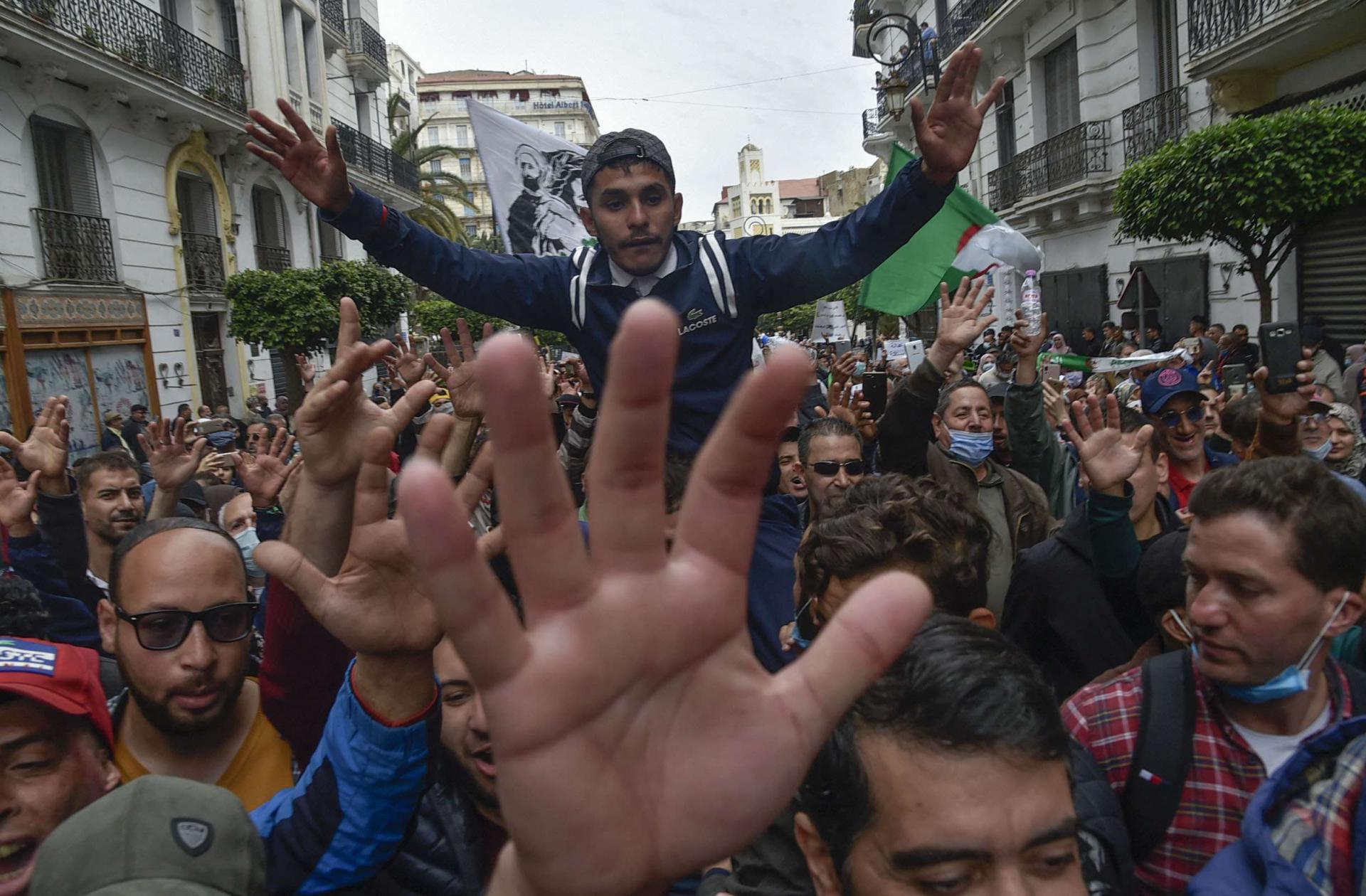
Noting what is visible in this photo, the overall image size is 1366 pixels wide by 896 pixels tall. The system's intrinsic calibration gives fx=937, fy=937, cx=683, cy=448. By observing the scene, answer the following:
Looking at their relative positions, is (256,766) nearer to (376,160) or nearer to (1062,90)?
(1062,90)

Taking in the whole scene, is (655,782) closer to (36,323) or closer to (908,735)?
(908,735)

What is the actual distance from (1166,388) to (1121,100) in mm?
14742

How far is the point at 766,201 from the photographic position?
393 feet

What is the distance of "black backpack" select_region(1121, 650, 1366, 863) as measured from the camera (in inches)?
74.7

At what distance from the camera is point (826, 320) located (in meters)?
17.4

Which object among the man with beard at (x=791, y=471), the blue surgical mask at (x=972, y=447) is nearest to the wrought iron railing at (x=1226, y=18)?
the blue surgical mask at (x=972, y=447)

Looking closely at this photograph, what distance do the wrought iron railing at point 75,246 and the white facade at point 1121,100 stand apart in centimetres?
1168

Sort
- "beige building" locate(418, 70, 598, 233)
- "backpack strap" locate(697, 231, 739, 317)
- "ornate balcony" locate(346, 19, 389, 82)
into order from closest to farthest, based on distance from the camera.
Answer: "backpack strap" locate(697, 231, 739, 317) → "ornate balcony" locate(346, 19, 389, 82) → "beige building" locate(418, 70, 598, 233)

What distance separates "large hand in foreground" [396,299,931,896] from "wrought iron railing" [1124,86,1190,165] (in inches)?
636

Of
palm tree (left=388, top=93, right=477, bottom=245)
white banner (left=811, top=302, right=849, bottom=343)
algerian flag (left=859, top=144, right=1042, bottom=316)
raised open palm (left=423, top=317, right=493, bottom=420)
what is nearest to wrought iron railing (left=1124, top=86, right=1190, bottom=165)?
white banner (left=811, top=302, right=849, bottom=343)

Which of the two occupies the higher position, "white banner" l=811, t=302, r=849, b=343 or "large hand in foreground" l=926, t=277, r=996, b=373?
"white banner" l=811, t=302, r=849, b=343

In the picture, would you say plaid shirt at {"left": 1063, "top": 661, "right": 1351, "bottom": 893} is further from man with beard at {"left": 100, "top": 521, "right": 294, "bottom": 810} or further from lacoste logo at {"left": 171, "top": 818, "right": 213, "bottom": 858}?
man with beard at {"left": 100, "top": 521, "right": 294, "bottom": 810}

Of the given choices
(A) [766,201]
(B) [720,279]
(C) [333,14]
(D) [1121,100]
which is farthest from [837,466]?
(A) [766,201]

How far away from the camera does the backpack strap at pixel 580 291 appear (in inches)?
109
